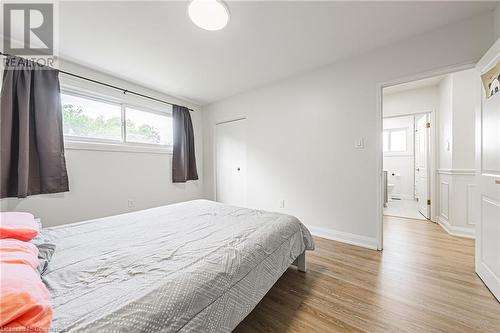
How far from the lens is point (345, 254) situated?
7.22ft

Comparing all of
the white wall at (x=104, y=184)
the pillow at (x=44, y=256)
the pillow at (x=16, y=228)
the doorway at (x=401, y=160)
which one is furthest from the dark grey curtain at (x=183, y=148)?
the doorway at (x=401, y=160)

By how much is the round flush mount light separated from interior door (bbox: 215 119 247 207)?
80.7 inches

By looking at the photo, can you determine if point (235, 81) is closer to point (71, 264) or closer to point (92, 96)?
A: point (92, 96)

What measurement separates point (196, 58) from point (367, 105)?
2263 mm

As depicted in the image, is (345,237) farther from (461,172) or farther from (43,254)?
(43,254)

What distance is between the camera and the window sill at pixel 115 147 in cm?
248

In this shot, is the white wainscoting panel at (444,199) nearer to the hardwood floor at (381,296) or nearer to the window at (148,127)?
the hardwood floor at (381,296)

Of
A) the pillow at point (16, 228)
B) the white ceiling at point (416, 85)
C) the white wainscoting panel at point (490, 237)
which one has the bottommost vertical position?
the white wainscoting panel at point (490, 237)

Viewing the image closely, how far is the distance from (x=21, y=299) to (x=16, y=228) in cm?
77

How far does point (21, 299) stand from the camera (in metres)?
0.54

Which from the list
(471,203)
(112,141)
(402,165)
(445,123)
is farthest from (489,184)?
(402,165)

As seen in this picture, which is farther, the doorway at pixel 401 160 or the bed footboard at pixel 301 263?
the doorway at pixel 401 160

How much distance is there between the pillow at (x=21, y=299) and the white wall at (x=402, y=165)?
6.92 meters

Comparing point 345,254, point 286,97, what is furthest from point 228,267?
point 286,97
